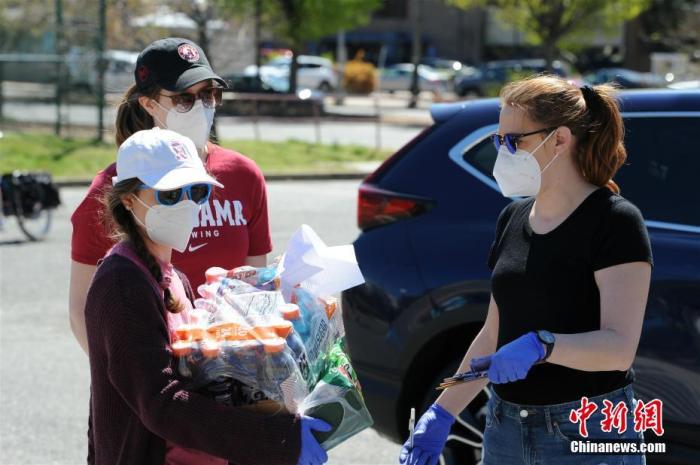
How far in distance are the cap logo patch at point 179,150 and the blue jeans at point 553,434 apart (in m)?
1.10

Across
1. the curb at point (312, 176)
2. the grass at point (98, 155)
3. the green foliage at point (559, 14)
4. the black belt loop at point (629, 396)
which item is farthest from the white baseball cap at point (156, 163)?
the green foliage at point (559, 14)

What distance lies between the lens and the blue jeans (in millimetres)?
2705

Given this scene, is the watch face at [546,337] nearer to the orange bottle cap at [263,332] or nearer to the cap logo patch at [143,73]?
the orange bottle cap at [263,332]

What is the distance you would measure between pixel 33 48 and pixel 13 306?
16556mm

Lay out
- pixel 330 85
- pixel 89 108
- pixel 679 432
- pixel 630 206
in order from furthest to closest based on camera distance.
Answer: pixel 330 85
pixel 89 108
pixel 679 432
pixel 630 206

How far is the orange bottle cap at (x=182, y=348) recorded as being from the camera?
7.61 feet

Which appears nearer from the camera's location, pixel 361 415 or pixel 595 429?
pixel 361 415

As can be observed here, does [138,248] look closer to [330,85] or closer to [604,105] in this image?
[604,105]

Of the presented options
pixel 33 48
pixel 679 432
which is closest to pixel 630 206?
pixel 679 432

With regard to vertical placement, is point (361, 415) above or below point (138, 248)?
below

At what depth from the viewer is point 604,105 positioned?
110 inches

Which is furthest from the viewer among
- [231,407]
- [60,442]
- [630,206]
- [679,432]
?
[60,442]

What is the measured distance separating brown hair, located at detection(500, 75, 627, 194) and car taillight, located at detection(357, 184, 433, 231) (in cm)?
188

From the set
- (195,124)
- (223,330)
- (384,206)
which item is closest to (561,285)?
(223,330)
